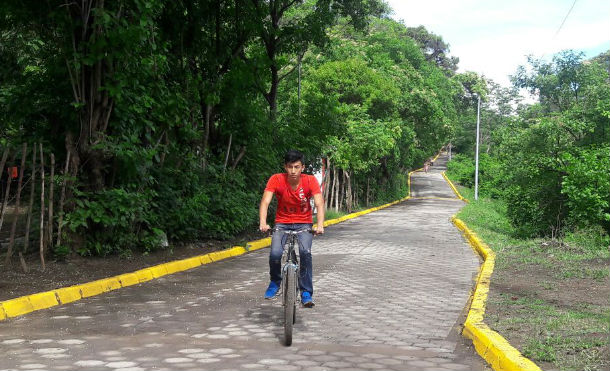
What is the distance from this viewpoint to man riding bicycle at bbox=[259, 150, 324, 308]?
6.34 metres

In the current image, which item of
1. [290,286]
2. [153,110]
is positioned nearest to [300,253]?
[290,286]

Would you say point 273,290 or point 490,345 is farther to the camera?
point 273,290

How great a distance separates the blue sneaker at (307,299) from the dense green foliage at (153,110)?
4676mm

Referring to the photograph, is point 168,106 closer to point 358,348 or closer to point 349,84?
point 358,348

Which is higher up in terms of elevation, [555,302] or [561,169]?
[561,169]

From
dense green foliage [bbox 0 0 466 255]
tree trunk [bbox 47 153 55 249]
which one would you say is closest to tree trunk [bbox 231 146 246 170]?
dense green foliage [bbox 0 0 466 255]

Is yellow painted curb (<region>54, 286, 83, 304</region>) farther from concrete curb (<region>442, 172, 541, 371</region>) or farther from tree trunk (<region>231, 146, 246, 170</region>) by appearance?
tree trunk (<region>231, 146, 246, 170</region>)

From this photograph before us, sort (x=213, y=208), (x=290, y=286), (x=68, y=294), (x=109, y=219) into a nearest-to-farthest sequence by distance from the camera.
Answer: (x=290, y=286), (x=68, y=294), (x=109, y=219), (x=213, y=208)

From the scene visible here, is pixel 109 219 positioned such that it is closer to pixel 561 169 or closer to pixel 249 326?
pixel 249 326

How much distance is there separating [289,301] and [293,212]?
1106 millimetres

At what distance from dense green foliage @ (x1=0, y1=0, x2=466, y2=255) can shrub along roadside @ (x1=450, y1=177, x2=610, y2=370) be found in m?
6.14

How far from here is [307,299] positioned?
6.38 m

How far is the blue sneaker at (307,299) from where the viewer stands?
6355 mm

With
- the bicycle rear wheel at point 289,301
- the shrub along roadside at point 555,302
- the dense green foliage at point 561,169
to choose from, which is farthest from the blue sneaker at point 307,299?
the dense green foliage at point 561,169
